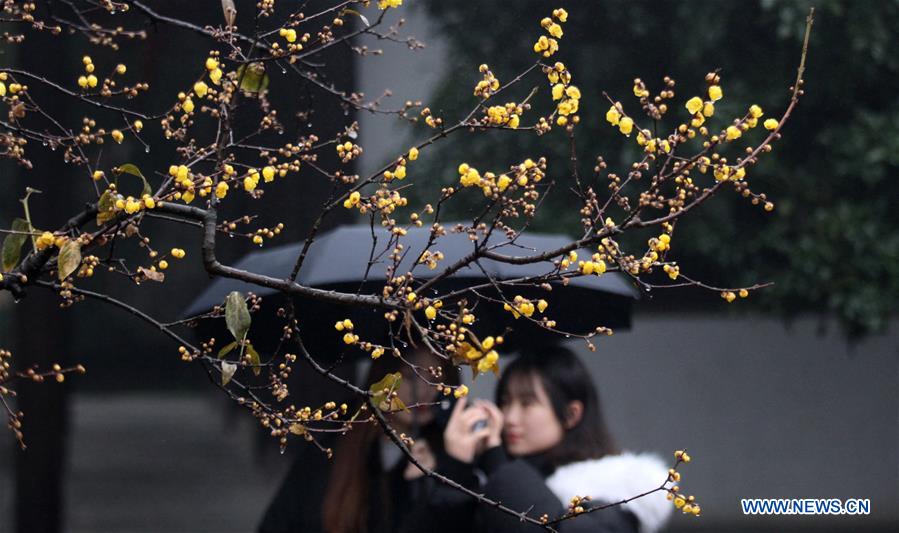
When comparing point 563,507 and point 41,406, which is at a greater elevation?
point 41,406

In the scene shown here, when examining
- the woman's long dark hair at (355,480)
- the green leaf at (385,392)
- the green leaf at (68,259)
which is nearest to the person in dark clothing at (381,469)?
the woman's long dark hair at (355,480)

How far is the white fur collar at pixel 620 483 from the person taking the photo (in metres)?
2.88

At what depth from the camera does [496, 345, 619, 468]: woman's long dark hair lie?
3.21 meters

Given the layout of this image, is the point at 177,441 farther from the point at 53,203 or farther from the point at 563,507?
the point at 563,507

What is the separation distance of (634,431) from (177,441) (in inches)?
67.2

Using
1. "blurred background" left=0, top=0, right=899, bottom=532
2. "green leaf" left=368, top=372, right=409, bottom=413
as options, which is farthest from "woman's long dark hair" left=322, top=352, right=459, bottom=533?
"green leaf" left=368, top=372, right=409, bottom=413

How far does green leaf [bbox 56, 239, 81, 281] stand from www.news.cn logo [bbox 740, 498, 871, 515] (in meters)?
3.17

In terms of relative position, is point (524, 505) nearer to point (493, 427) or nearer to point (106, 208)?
point (493, 427)

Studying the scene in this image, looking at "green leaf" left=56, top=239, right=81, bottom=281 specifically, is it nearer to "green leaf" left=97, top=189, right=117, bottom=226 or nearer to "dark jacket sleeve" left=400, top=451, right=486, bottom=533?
"green leaf" left=97, top=189, right=117, bottom=226

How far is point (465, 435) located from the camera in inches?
117

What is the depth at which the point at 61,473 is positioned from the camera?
4074 mm

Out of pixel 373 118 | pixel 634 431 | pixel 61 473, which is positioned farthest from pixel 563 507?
pixel 61 473

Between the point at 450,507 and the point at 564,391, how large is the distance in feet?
2.05

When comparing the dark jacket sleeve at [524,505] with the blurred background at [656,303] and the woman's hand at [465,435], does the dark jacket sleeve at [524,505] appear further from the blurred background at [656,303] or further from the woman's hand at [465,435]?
the blurred background at [656,303]
